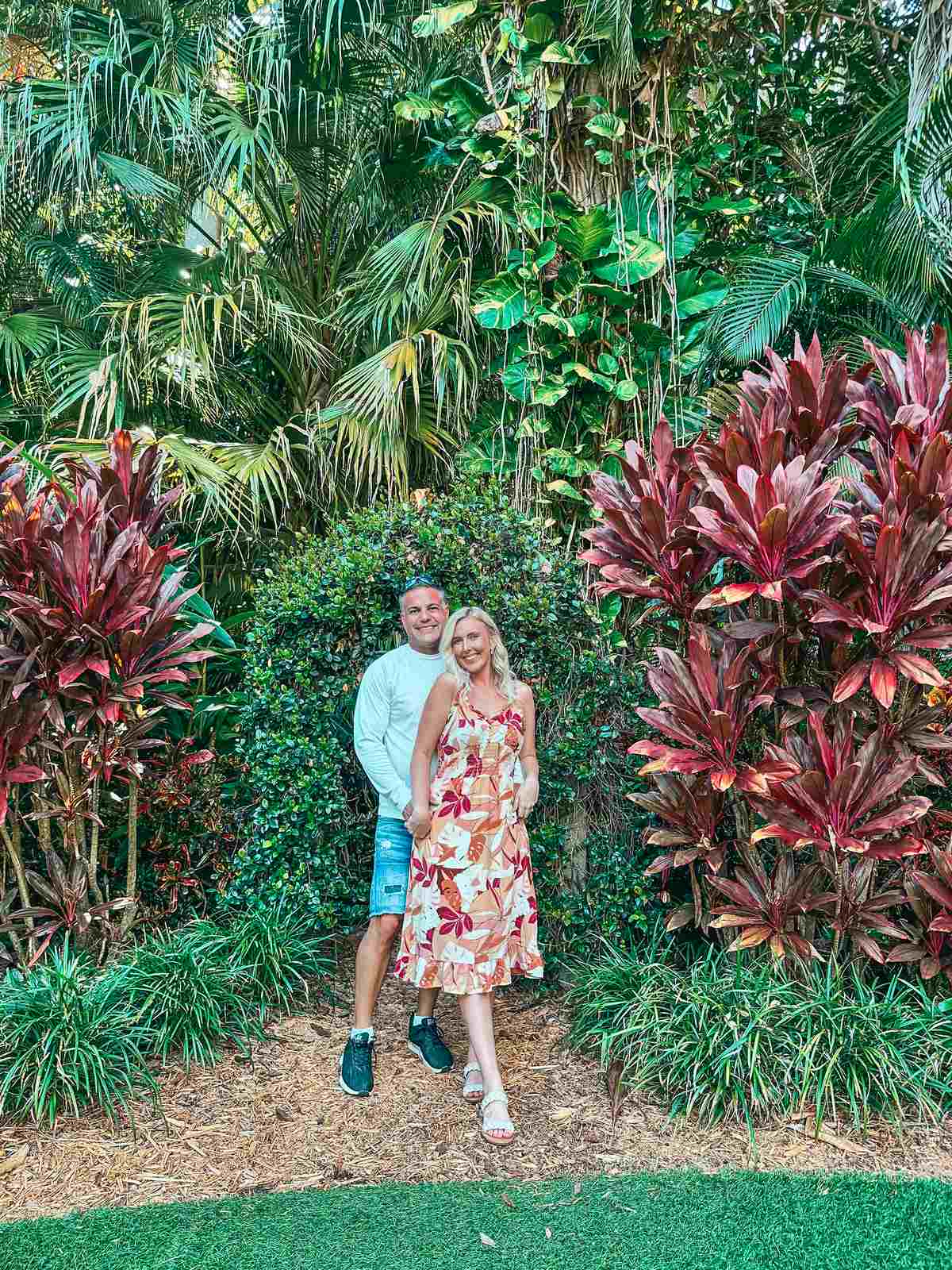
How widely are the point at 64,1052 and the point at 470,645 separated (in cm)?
204

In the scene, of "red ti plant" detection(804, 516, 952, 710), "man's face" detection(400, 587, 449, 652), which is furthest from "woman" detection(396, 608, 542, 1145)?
"red ti plant" detection(804, 516, 952, 710)

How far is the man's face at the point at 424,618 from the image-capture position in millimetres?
3926

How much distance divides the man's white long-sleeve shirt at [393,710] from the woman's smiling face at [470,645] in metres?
0.36

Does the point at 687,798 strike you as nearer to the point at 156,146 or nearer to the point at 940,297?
the point at 940,297

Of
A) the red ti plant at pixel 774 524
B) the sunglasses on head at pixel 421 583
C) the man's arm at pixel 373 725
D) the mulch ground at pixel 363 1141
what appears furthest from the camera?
the sunglasses on head at pixel 421 583

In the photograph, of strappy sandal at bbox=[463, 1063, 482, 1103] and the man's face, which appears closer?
strappy sandal at bbox=[463, 1063, 482, 1103]

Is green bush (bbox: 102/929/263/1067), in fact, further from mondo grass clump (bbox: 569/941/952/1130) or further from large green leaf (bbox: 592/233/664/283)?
large green leaf (bbox: 592/233/664/283)

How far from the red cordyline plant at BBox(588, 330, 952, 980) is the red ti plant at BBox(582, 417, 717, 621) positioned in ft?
0.06

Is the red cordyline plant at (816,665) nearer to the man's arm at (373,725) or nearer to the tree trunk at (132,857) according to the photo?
the man's arm at (373,725)

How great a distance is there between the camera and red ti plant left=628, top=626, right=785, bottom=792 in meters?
3.53

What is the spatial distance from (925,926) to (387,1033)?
223cm

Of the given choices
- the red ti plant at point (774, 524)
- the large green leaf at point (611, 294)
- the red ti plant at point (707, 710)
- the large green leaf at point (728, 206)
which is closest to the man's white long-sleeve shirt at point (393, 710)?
the red ti plant at point (707, 710)

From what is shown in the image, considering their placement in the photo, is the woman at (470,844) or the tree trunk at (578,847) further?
the tree trunk at (578,847)

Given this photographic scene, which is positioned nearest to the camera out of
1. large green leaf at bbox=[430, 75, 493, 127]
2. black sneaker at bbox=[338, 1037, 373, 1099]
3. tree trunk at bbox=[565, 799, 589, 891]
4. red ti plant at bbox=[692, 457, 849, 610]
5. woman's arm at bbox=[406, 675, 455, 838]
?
red ti plant at bbox=[692, 457, 849, 610]
